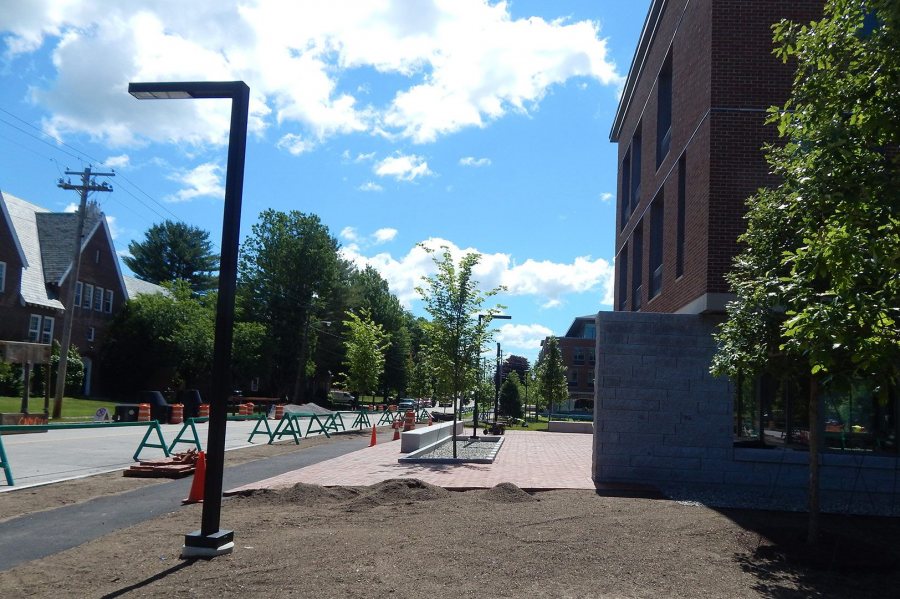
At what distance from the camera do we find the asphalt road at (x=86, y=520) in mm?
7764

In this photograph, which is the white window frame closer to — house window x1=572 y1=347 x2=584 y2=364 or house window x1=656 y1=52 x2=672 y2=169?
house window x1=656 y1=52 x2=672 y2=169

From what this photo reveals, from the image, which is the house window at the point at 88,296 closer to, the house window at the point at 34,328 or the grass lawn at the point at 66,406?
the house window at the point at 34,328

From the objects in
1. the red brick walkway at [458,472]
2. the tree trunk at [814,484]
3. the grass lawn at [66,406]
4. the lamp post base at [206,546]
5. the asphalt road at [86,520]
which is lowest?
the grass lawn at [66,406]

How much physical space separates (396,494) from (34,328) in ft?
128

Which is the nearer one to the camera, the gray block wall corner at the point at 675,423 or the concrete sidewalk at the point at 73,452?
the gray block wall corner at the point at 675,423

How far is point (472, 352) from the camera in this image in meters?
20.5

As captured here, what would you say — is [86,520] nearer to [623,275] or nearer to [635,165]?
[635,165]

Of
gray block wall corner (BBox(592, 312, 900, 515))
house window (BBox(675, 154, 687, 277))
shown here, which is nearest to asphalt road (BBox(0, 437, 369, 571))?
gray block wall corner (BBox(592, 312, 900, 515))

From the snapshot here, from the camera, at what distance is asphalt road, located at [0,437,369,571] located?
25.5 feet

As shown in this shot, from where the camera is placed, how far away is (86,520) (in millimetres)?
9359

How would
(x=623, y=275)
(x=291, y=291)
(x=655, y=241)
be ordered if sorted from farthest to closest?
(x=291, y=291) < (x=623, y=275) < (x=655, y=241)

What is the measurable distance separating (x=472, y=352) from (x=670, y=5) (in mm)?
9877

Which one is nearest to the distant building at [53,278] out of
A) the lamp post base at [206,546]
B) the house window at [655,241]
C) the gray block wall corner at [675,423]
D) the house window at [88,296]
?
the house window at [88,296]

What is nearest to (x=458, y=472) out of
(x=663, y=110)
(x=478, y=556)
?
(x=478, y=556)
